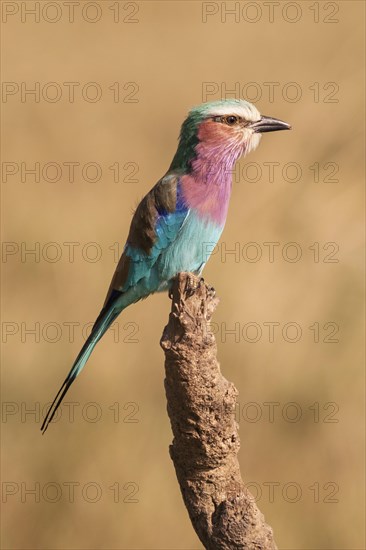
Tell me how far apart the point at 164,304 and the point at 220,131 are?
164 centimetres

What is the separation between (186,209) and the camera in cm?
487

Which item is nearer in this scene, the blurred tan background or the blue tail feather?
the blue tail feather

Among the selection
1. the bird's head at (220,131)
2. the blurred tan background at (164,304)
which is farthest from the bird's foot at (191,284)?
the blurred tan background at (164,304)

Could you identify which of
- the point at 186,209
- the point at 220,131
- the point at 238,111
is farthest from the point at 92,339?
the point at 238,111

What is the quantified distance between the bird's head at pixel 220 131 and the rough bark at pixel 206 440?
160cm

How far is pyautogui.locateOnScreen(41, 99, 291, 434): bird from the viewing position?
16.0ft

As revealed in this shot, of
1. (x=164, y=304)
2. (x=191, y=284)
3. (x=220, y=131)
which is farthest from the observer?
(x=164, y=304)

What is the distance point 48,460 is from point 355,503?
166cm

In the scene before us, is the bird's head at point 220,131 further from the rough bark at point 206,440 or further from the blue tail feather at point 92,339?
the rough bark at point 206,440

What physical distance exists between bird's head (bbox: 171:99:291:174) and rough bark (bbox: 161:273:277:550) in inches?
63.1

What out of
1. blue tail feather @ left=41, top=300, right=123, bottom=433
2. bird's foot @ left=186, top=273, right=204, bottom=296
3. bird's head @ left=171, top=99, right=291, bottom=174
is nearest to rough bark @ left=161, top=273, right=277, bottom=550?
bird's foot @ left=186, top=273, right=204, bottom=296

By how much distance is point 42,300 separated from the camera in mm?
6230

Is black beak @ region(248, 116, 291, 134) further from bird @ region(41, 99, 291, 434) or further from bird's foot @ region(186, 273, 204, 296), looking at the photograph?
bird's foot @ region(186, 273, 204, 296)

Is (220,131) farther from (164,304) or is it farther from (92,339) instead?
(164,304)
